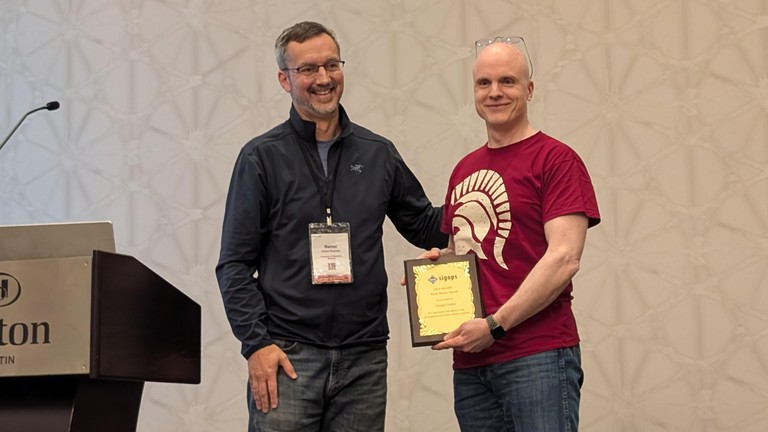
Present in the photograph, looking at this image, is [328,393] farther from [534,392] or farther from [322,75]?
[322,75]

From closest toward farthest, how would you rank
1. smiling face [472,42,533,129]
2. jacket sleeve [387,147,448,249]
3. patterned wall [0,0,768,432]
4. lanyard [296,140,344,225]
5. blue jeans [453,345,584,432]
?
blue jeans [453,345,584,432]
smiling face [472,42,533,129]
lanyard [296,140,344,225]
jacket sleeve [387,147,448,249]
patterned wall [0,0,768,432]

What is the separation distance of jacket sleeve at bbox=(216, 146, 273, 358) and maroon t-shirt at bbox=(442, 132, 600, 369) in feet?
1.60

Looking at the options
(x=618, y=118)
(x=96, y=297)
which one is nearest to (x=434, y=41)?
(x=618, y=118)

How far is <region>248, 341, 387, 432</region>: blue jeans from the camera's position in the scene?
211cm

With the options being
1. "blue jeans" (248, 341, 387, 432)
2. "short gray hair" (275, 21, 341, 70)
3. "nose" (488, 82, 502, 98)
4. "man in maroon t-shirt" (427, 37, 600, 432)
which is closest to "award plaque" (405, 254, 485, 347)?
"man in maroon t-shirt" (427, 37, 600, 432)

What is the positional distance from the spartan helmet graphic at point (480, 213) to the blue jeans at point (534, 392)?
0.23 meters

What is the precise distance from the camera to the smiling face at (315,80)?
2.26 m

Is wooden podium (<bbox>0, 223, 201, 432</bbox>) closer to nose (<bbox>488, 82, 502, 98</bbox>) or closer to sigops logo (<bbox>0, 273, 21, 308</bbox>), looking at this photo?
sigops logo (<bbox>0, 273, 21, 308</bbox>)

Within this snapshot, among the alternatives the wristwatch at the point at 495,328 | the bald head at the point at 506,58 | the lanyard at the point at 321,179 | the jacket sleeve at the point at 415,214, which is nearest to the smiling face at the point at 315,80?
the lanyard at the point at 321,179

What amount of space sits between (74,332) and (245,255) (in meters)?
0.53

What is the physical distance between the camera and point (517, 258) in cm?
197

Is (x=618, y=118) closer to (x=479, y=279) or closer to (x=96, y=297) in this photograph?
(x=479, y=279)

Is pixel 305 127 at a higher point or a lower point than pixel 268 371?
higher

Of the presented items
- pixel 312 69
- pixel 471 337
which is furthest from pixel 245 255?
pixel 471 337
